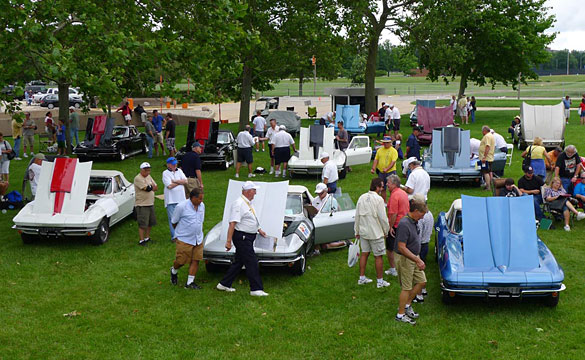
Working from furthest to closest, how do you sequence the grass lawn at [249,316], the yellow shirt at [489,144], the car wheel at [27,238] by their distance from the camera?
1. the yellow shirt at [489,144]
2. the car wheel at [27,238]
3. the grass lawn at [249,316]

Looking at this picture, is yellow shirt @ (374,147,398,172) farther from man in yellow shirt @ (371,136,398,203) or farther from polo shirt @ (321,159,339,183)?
polo shirt @ (321,159,339,183)

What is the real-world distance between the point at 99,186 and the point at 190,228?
4715 mm

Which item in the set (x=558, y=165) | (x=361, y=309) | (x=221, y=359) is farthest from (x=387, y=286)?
(x=558, y=165)

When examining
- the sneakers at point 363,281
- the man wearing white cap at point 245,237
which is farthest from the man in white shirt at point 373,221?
the man wearing white cap at point 245,237

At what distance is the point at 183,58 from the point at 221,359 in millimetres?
10059

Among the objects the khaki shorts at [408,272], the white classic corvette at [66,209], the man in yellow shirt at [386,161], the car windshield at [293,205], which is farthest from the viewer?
the man in yellow shirt at [386,161]

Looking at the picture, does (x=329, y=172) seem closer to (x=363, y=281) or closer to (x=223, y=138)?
(x=363, y=281)

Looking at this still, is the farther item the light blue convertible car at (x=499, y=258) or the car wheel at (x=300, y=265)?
the car wheel at (x=300, y=265)

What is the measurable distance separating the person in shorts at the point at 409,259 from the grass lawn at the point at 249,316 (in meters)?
0.25

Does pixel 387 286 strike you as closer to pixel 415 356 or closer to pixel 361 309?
pixel 361 309

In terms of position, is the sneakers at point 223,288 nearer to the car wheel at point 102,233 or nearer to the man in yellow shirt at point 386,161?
the car wheel at point 102,233

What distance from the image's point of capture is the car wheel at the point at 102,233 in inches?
467

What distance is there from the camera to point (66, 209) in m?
11.8

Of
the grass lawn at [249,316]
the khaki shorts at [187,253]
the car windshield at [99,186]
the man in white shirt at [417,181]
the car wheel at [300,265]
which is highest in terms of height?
the man in white shirt at [417,181]
